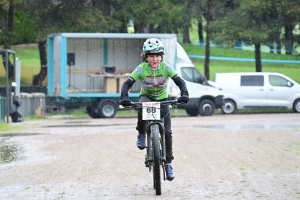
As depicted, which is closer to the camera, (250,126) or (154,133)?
(154,133)

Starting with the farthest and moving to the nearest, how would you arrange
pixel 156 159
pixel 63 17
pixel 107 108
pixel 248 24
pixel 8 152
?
pixel 63 17 < pixel 248 24 < pixel 107 108 < pixel 8 152 < pixel 156 159

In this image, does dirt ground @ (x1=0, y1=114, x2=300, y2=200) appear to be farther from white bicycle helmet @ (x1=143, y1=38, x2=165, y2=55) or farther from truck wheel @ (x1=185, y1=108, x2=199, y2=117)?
truck wheel @ (x1=185, y1=108, x2=199, y2=117)

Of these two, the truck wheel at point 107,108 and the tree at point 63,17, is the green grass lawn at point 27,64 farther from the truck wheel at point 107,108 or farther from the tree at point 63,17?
the truck wheel at point 107,108

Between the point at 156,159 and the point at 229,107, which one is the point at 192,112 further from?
the point at 156,159

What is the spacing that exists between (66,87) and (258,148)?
1609 cm

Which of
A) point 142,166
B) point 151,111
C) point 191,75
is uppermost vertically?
point 191,75

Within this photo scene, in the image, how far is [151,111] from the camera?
29.7ft

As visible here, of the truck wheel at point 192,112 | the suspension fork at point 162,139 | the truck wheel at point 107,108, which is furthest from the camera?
the truck wheel at point 192,112

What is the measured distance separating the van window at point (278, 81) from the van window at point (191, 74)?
3211mm

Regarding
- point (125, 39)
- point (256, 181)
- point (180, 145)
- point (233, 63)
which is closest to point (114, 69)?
point (125, 39)

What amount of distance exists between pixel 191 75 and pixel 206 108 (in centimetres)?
148

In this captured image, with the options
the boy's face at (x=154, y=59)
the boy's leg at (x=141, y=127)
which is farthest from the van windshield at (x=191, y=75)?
the boy's face at (x=154, y=59)

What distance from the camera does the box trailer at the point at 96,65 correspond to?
30000mm

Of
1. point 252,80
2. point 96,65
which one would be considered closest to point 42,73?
point 96,65
